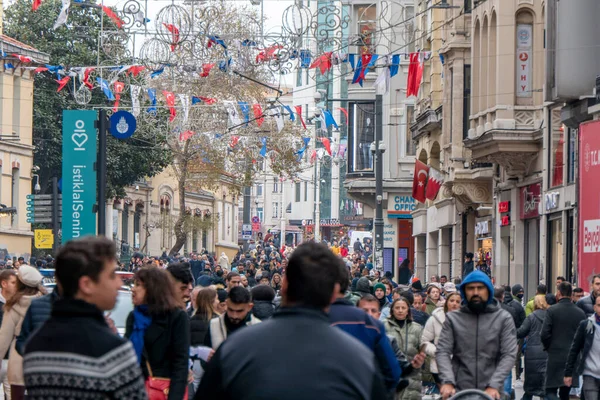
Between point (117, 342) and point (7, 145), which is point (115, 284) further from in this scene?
point (7, 145)

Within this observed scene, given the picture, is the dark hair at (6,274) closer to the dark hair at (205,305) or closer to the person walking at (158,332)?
the dark hair at (205,305)

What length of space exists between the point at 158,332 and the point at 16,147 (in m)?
50.5

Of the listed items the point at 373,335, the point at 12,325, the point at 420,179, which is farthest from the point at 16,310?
the point at 420,179

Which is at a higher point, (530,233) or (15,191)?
(15,191)

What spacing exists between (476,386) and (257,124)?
43.0m

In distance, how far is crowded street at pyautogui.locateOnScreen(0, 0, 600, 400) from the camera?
518cm

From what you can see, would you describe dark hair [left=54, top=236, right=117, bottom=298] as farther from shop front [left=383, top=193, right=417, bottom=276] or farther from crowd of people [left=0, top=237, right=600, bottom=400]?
shop front [left=383, top=193, right=417, bottom=276]

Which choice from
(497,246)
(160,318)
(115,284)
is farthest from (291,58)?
(115,284)

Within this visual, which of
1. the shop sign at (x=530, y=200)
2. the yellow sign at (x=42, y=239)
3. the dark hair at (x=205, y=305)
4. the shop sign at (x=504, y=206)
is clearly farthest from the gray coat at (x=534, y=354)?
the yellow sign at (x=42, y=239)

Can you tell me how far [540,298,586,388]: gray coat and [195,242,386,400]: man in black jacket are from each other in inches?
440

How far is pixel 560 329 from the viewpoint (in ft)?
52.5

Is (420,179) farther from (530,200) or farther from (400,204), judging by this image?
(400,204)

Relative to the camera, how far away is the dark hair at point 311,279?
16.6 feet

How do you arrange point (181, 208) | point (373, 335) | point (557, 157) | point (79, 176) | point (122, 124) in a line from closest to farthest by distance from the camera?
point (373, 335)
point (79, 176)
point (122, 124)
point (557, 157)
point (181, 208)
